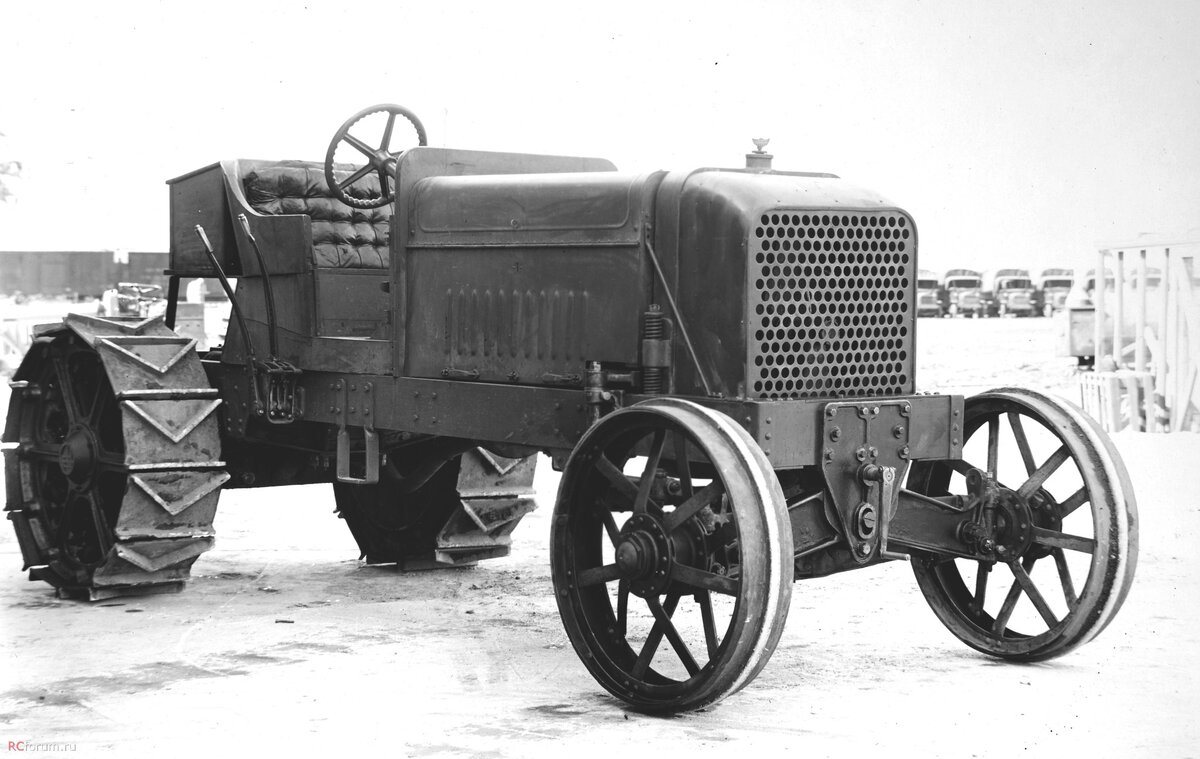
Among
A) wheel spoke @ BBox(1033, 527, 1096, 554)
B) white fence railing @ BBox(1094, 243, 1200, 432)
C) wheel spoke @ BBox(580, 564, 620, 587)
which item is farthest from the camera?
white fence railing @ BBox(1094, 243, 1200, 432)

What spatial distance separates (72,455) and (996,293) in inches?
1143

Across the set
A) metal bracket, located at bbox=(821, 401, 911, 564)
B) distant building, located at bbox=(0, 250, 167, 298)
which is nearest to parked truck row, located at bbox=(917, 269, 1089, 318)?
distant building, located at bbox=(0, 250, 167, 298)

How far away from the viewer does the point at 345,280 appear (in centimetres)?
693

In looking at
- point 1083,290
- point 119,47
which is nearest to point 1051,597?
point 119,47

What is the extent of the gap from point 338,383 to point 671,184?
6.44 ft

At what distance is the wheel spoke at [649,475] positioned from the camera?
4.80 meters

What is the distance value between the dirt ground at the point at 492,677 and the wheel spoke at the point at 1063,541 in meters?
0.45

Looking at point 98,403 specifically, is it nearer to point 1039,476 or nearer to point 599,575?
point 599,575

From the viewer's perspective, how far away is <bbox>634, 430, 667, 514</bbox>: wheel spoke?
4797mm

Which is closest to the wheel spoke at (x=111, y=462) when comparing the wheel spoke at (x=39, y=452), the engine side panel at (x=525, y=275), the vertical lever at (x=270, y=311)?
the wheel spoke at (x=39, y=452)

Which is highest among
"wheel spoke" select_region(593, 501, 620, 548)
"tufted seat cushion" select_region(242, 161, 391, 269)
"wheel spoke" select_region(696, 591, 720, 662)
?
"tufted seat cushion" select_region(242, 161, 391, 269)

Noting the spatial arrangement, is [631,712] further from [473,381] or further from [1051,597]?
[1051,597]

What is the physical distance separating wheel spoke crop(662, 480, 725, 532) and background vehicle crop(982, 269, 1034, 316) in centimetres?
2948

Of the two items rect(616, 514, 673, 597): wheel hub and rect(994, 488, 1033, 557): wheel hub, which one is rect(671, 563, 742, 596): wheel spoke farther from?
rect(994, 488, 1033, 557): wheel hub
